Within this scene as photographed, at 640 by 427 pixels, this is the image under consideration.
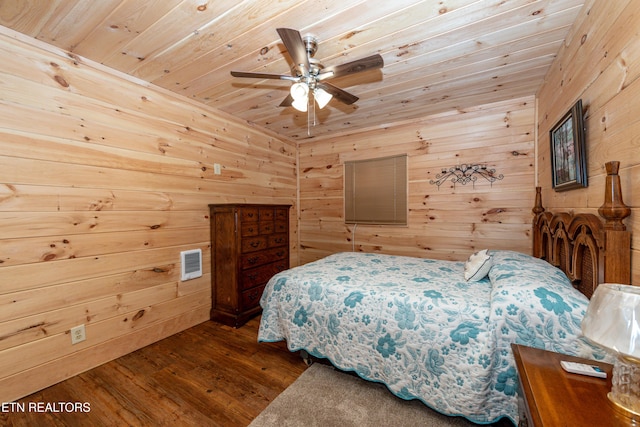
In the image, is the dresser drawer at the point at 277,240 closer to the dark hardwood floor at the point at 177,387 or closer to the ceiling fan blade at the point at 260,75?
the dark hardwood floor at the point at 177,387

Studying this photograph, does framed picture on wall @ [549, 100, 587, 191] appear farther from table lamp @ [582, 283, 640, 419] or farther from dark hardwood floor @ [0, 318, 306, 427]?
dark hardwood floor @ [0, 318, 306, 427]

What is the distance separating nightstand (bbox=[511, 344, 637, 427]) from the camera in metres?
0.74

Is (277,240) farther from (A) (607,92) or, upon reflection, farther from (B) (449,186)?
(A) (607,92)

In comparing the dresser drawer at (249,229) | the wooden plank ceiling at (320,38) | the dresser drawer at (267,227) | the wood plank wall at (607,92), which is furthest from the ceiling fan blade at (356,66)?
the dresser drawer at (267,227)

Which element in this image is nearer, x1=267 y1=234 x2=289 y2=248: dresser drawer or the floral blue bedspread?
the floral blue bedspread

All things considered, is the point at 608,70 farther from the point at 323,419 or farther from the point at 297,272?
the point at 323,419

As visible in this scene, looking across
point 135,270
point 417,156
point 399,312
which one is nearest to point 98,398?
point 135,270

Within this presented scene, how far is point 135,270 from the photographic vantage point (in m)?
2.35

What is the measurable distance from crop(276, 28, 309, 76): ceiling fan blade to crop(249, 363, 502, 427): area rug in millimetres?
2118

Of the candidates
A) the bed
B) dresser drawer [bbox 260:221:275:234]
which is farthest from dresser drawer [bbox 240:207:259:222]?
the bed

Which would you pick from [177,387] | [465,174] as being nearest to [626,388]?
[177,387]

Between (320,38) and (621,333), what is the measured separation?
6.65 ft

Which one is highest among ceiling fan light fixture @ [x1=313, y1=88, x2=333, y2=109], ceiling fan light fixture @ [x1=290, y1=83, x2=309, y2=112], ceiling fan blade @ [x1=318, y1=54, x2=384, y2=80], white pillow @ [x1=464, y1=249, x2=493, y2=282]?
ceiling fan blade @ [x1=318, y1=54, x2=384, y2=80]

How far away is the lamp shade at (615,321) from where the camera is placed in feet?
2.24
